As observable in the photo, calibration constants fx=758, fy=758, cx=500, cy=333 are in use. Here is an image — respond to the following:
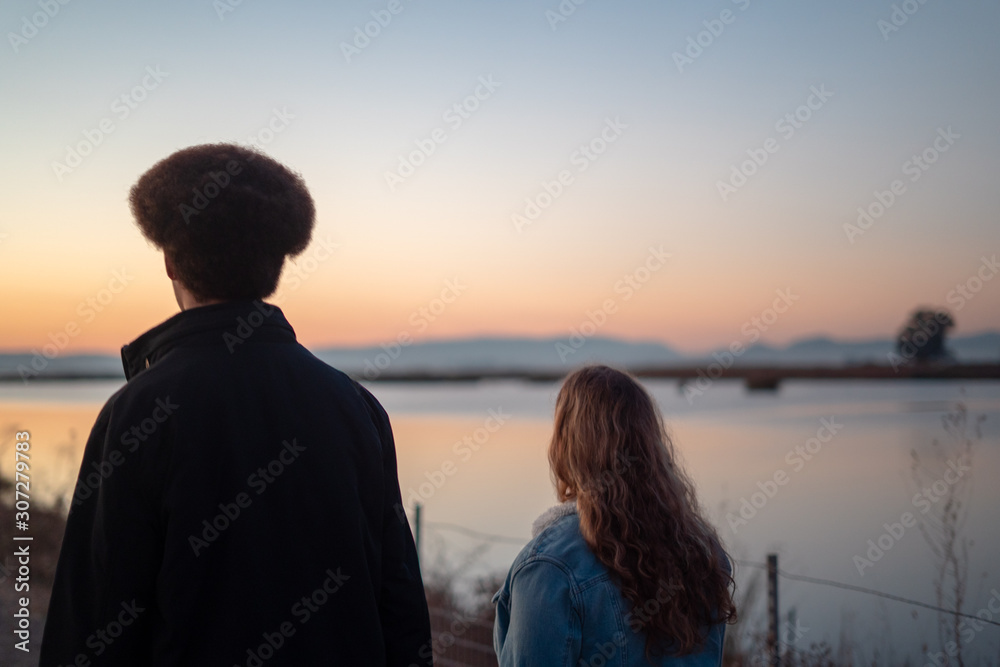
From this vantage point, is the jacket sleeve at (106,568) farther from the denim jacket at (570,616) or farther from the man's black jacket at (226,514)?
the denim jacket at (570,616)

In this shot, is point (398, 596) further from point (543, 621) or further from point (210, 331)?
point (210, 331)

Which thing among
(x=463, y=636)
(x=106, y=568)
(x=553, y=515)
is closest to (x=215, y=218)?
(x=106, y=568)

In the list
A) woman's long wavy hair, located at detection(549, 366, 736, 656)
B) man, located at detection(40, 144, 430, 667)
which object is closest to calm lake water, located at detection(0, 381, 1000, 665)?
woman's long wavy hair, located at detection(549, 366, 736, 656)

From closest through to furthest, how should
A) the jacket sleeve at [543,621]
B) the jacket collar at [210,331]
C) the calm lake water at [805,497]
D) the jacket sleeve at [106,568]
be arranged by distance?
1. the jacket sleeve at [106,568]
2. the jacket collar at [210,331]
3. the jacket sleeve at [543,621]
4. the calm lake water at [805,497]

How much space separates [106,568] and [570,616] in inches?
38.7

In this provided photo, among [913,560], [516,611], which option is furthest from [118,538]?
[913,560]

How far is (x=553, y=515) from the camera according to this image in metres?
1.88

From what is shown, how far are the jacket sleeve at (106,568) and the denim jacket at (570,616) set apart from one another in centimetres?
82

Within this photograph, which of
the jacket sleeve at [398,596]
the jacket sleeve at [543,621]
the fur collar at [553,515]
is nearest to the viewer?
the jacket sleeve at [398,596]

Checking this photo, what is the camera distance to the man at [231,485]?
1.24m


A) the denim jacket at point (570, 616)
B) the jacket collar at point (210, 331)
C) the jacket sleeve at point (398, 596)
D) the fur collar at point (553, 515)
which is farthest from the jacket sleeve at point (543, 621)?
the jacket collar at point (210, 331)

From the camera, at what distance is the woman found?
1.74 m

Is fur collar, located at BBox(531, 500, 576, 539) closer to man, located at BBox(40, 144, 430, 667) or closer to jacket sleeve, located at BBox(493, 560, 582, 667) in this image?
jacket sleeve, located at BBox(493, 560, 582, 667)

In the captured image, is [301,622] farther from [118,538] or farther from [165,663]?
[118,538]
